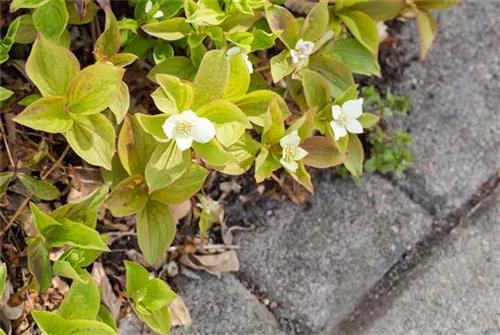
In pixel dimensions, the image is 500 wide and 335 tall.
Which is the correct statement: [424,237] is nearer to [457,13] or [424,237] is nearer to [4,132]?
[457,13]

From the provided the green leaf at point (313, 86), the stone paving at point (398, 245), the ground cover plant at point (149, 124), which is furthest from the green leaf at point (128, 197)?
the green leaf at point (313, 86)

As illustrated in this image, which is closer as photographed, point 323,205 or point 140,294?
point 140,294

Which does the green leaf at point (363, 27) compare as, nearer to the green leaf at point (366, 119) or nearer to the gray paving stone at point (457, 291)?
the green leaf at point (366, 119)

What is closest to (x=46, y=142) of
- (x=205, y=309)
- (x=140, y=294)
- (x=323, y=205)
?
(x=140, y=294)

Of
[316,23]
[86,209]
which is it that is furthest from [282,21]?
[86,209]

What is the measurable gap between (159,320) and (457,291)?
0.76m

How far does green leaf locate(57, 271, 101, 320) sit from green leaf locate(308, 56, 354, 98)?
73 cm

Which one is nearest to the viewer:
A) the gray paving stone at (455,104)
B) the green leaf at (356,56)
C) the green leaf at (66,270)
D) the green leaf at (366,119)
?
the green leaf at (66,270)

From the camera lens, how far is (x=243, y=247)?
1944 mm

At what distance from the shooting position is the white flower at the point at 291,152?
1639mm

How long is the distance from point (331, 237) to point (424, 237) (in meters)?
0.24

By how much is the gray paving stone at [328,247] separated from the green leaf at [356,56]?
30 centimetres

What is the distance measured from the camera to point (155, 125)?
5.03ft

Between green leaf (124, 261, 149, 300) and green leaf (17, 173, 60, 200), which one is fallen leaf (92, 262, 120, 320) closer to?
green leaf (124, 261, 149, 300)
